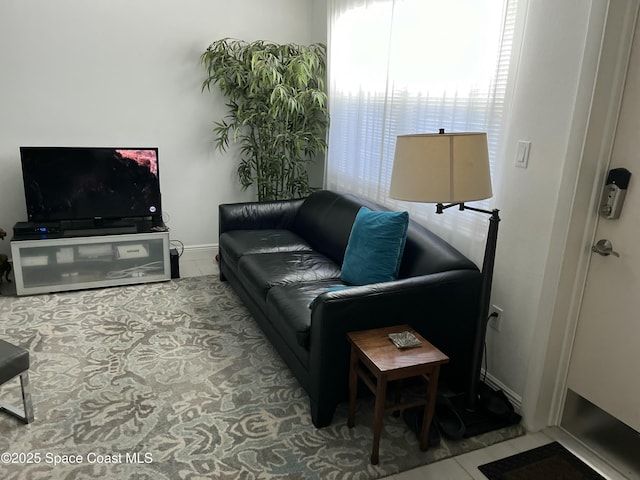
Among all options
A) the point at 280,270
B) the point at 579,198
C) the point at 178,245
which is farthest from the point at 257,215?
the point at 579,198

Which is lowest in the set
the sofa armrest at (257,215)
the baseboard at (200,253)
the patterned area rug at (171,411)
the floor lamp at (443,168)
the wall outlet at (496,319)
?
the patterned area rug at (171,411)

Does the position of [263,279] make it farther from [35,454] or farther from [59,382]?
[35,454]

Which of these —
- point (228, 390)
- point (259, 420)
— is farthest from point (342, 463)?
point (228, 390)

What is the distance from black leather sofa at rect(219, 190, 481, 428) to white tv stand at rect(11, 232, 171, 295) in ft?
2.90

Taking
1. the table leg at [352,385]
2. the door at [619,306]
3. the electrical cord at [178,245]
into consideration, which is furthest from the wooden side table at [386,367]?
the electrical cord at [178,245]

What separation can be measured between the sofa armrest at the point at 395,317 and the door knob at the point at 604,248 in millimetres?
524

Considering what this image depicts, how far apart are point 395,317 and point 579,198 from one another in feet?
3.09

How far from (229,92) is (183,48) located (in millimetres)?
550

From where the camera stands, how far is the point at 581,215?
2.04 meters

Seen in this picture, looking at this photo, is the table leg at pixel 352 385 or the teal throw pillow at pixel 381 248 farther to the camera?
the teal throw pillow at pixel 381 248

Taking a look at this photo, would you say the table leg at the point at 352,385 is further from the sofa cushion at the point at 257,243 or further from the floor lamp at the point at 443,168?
the sofa cushion at the point at 257,243

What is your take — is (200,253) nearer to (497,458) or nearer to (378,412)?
(378,412)

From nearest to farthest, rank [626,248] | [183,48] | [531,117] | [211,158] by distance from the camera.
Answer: [626,248] → [531,117] → [183,48] → [211,158]

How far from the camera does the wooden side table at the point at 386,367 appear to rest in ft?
6.26
